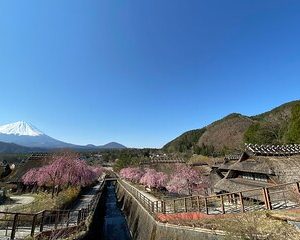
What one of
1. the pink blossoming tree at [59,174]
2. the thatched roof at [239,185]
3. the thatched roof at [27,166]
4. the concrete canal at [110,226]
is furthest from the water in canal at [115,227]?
the thatched roof at [27,166]

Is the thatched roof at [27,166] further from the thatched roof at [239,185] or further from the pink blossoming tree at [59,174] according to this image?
the thatched roof at [239,185]

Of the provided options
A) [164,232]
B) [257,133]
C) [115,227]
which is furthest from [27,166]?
[257,133]

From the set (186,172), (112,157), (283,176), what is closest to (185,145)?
(112,157)

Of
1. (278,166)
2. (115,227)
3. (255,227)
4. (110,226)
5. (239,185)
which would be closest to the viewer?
(255,227)

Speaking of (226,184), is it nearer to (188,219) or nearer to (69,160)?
(188,219)

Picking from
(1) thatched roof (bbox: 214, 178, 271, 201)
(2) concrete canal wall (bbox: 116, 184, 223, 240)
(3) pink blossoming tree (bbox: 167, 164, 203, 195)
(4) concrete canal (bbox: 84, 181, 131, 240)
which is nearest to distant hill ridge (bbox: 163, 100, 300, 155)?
(3) pink blossoming tree (bbox: 167, 164, 203, 195)

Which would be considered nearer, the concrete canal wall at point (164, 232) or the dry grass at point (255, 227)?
the dry grass at point (255, 227)

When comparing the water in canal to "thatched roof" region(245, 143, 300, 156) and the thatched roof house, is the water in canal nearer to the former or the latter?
the thatched roof house

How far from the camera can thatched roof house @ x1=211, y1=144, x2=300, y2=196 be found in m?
19.5

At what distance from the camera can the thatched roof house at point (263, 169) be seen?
19.5 meters

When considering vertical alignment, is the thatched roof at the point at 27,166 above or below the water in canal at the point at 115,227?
above

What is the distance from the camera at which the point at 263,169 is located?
20.9 meters

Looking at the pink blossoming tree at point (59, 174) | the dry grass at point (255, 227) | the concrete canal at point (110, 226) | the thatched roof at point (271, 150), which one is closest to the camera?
the dry grass at point (255, 227)

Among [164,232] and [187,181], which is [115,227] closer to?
[187,181]
